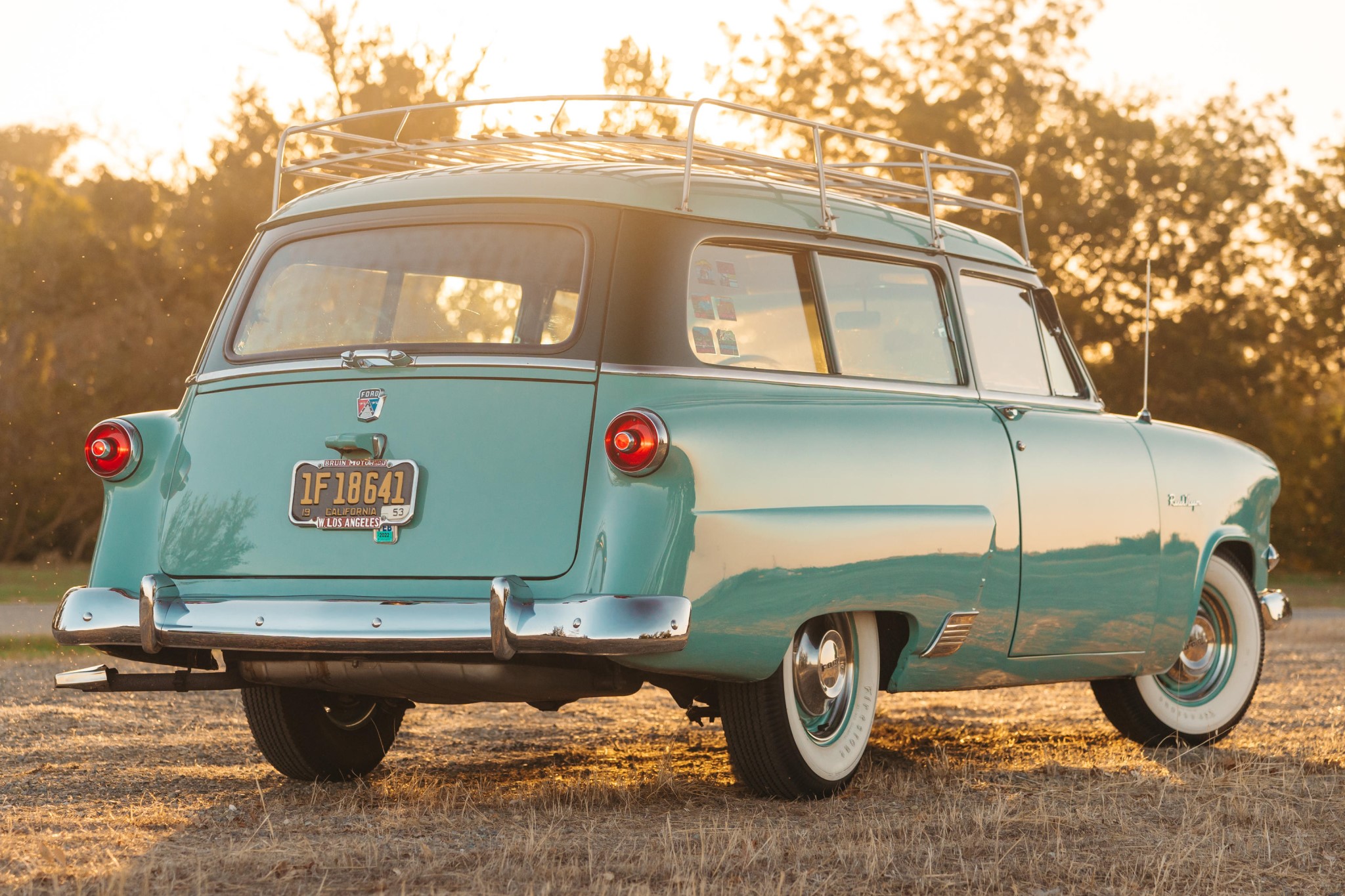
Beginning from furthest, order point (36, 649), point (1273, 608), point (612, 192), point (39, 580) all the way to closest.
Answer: point (39, 580), point (36, 649), point (1273, 608), point (612, 192)

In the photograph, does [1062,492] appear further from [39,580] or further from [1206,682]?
[39,580]

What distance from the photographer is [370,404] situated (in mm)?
4945

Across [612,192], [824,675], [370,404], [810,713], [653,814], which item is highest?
[612,192]

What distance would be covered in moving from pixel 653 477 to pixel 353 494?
93 centimetres

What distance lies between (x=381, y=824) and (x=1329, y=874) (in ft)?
8.56

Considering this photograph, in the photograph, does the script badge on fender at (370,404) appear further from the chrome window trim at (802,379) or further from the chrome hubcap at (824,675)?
the chrome hubcap at (824,675)

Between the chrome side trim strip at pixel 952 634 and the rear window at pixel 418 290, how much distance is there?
1.64 metres

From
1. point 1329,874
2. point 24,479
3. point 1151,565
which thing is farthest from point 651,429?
point 24,479

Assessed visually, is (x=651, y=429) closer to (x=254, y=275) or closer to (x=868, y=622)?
(x=868, y=622)

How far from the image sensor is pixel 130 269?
26.7m

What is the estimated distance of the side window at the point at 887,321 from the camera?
5.59 m

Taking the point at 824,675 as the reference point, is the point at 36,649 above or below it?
below

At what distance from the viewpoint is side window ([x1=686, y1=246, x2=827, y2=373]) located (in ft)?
16.7

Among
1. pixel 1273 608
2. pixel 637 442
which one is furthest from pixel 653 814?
pixel 1273 608
